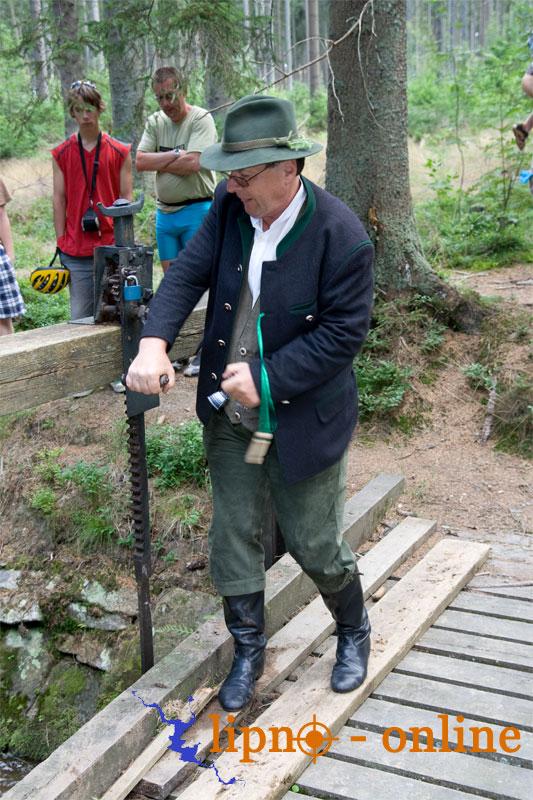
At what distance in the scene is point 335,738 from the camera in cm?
295

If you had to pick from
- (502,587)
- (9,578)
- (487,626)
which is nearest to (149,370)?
(487,626)

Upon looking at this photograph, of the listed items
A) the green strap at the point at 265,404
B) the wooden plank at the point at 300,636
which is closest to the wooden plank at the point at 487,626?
the wooden plank at the point at 300,636

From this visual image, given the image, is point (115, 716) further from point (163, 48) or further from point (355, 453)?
point (163, 48)

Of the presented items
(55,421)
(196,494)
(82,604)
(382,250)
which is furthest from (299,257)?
(55,421)

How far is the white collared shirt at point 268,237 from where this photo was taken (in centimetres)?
279

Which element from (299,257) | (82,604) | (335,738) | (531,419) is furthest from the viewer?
(531,419)

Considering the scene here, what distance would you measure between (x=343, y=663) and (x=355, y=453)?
254cm

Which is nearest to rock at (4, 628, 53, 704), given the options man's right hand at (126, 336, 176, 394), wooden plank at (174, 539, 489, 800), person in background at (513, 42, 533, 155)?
wooden plank at (174, 539, 489, 800)

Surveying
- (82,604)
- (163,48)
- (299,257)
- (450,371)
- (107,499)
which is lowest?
(82,604)

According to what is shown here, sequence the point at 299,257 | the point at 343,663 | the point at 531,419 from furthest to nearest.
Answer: the point at 531,419 < the point at 343,663 < the point at 299,257

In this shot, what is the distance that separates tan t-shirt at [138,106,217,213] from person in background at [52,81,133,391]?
0.98ft

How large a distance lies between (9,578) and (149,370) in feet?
10.5

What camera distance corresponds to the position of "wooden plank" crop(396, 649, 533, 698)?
3.22 meters

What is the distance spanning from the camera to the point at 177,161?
5926mm
